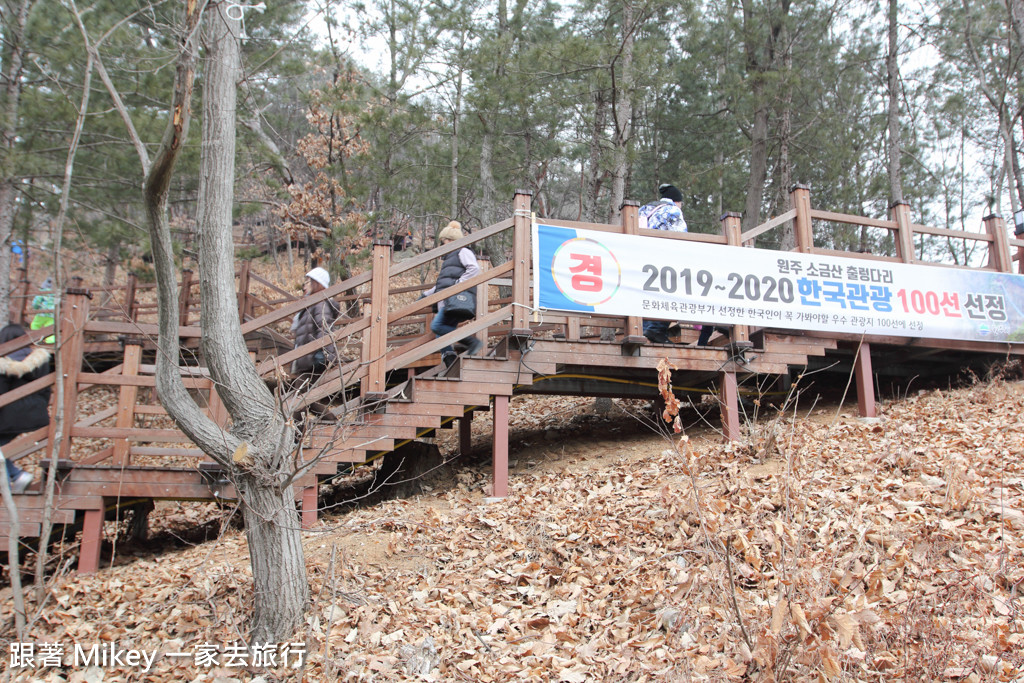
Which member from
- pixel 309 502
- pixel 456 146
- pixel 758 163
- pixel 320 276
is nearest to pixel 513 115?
pixel 456 146

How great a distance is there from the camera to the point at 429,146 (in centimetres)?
1617

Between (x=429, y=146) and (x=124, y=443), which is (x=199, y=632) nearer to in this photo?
(x=124, y=443)

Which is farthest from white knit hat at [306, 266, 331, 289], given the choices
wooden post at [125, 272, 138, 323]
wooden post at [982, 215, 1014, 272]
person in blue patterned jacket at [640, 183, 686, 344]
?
wooden post at [982, 215, 1014, 272]

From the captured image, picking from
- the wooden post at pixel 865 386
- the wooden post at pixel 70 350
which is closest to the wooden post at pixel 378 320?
the wooden post at pixel 70 350

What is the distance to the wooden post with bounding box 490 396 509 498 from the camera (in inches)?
298

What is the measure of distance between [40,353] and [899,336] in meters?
9.16

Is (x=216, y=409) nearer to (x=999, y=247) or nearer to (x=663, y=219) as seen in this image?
(x=663, y=219)

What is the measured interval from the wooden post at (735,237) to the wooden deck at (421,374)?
15 millimetres

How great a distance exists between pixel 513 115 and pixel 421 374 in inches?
332

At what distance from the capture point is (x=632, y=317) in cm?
806

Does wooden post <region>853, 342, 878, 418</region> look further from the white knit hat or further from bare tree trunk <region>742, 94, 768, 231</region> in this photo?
bare tree trunk <region>742, 94, 768, 231</region>

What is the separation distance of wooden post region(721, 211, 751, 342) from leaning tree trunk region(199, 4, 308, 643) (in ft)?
16.6

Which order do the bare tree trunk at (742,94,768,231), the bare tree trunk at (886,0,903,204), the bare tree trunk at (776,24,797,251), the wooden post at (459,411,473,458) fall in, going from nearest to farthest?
the wooden post at (459,411,473,458) → the bare tree trunk at (742,94,768,231) → the bare tree trunk at (886,0,903,204) → the bare tree trunk at (776,24,797,251)

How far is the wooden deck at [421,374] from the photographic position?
6.87 m
